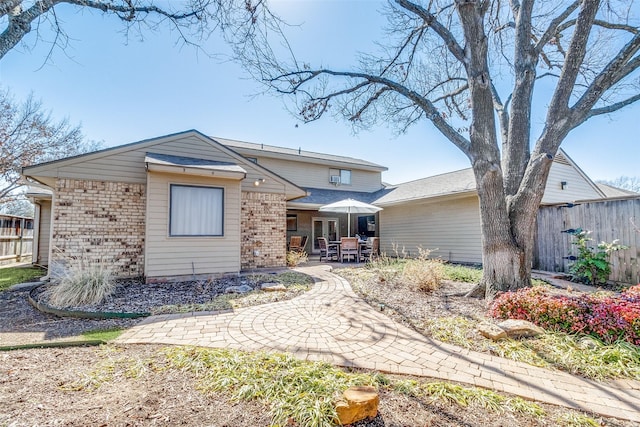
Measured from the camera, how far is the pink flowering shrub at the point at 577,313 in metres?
3.48

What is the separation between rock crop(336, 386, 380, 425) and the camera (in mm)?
2008

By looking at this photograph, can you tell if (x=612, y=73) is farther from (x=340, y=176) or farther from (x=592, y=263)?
(x=340, y=176)

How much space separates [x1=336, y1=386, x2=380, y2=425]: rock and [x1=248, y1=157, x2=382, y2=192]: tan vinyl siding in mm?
13605

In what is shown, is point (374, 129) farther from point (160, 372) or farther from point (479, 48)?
point (160, 372)

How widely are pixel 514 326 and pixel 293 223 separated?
41.5 feet

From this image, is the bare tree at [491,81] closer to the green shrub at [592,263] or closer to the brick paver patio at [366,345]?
the brick paver patio at [366,345]

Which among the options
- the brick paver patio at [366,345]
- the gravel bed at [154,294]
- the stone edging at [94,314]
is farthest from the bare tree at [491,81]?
the stone edging at [94,314]

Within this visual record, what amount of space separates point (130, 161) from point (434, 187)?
1142cm

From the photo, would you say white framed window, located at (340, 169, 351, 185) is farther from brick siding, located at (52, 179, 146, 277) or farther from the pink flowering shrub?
the pink flowering shrub

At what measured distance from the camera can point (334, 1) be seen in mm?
6023

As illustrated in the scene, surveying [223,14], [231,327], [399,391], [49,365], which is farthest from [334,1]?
[49,365]

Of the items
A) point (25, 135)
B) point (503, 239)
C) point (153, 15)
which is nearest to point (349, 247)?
point (503, 239)

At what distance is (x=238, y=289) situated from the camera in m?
6.16

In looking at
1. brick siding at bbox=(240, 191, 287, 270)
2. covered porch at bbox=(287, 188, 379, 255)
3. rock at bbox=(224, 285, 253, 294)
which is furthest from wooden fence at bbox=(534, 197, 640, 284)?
rock at bbox=(224, 285, 253, 294)
